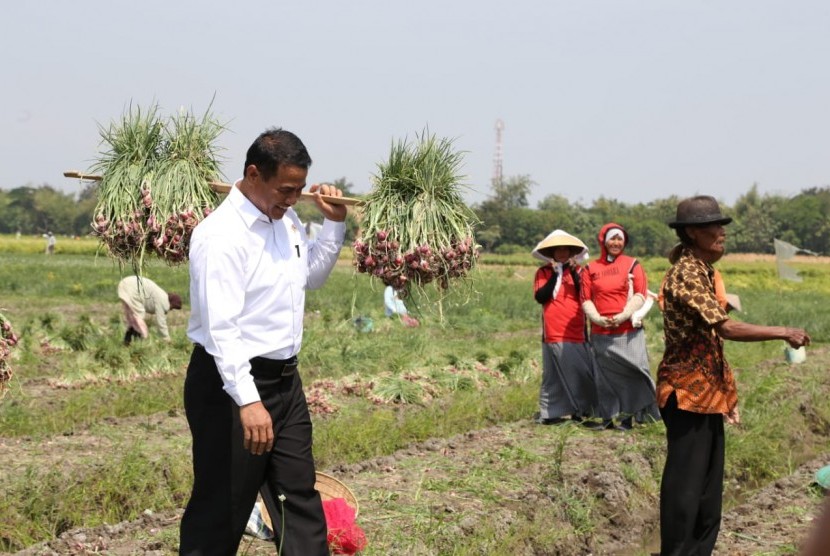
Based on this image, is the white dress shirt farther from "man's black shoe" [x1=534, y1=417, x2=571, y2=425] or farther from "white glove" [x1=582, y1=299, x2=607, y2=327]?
"man's black shoe" [x1=534, y1=417, x2=571, y2=425]

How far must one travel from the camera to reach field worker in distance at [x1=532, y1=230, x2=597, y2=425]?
788 centimetres

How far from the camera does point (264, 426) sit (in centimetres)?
316

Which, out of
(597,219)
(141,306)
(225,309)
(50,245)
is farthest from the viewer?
(597,219)

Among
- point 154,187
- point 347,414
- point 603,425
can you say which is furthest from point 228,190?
point 603,425

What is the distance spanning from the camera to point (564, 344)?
7934 millimetres

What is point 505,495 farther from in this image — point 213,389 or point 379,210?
point 213,389

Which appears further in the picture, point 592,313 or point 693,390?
point 592,313

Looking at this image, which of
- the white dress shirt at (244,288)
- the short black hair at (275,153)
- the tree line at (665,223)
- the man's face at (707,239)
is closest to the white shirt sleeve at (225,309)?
the white dress shirt at (244,288)

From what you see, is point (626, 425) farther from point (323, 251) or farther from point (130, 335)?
point (130, 335)

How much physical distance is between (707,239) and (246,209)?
2.11 metres

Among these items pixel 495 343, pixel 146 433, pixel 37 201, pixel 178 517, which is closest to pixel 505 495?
pixel 178 517

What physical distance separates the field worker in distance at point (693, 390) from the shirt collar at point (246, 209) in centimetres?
192

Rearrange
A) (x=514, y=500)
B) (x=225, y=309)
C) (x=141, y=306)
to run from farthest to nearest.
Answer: (x=141, y=306) < (x=514, y=500) < (x=225, y=309)

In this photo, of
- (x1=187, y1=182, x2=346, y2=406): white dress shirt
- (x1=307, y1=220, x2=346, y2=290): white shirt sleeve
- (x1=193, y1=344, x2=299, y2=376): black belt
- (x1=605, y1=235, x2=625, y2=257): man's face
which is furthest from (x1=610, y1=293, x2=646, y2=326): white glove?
(x1=193, y1=344, x2=299, y2=376): black belt
